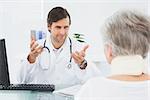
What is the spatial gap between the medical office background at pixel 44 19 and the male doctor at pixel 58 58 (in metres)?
0.04

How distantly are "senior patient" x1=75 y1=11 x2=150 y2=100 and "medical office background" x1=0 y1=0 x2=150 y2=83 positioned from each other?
0.22 feet

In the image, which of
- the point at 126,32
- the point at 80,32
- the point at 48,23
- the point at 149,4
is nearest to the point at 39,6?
the point at 48,23

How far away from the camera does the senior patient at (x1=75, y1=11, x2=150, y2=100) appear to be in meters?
1.52

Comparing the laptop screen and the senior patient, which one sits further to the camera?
the laptop screen

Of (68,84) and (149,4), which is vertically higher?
(149,4)

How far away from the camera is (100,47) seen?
5.38 ft

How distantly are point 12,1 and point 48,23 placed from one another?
0.27 metres

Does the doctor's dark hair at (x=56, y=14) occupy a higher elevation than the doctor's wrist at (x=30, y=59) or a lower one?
higher

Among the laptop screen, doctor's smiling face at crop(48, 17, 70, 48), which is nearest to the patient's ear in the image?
doctor's smiling face at crop(48, 17, 70, 48)

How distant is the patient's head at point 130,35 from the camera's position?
5.12ft

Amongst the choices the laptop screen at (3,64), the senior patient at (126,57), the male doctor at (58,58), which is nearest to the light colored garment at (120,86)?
the senior patient at (126,57)

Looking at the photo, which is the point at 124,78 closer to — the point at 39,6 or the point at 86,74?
the point at 86,74

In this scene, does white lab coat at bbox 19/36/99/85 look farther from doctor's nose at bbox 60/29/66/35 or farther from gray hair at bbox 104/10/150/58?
gray hair at bbox 104/10/150/58

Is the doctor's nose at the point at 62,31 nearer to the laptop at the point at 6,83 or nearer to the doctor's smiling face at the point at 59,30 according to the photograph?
the doctor's smiling face at the point at 59,30
